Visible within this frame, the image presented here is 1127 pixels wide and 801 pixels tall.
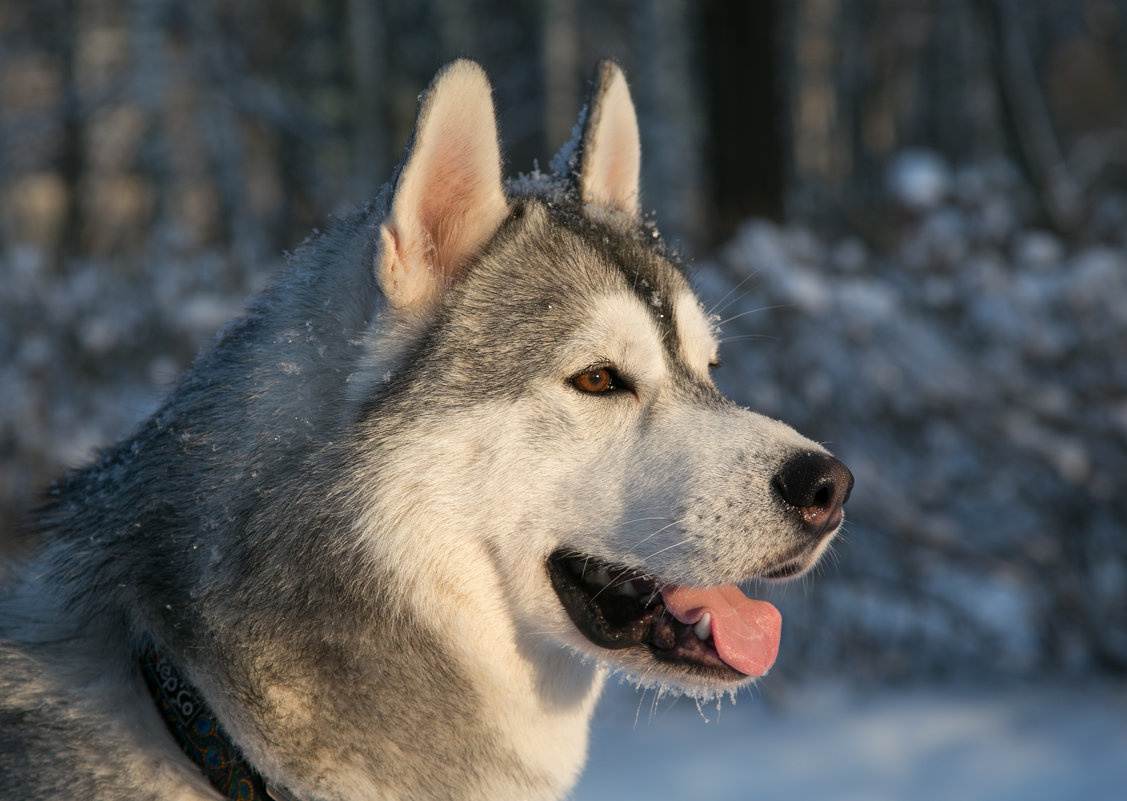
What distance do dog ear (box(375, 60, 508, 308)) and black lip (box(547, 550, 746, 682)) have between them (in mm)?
643

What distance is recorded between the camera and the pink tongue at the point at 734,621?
6.67 ft

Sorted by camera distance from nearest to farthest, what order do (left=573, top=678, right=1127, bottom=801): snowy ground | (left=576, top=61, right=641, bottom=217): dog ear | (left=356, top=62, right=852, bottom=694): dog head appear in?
(left=356, top=62, right=852, bottom=694): dog head → (left=576, top=61, right=641, bottom=217): dog ear → (left=573, top=678, right=1127, bottom=801): snowy ground

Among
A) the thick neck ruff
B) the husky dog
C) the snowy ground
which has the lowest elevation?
the thick neck ruff

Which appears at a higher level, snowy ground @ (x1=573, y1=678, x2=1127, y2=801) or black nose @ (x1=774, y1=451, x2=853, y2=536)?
snowy ground @ (x1=573, y1=678, x2=1127, y2=801)

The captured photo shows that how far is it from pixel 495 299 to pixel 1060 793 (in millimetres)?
3201

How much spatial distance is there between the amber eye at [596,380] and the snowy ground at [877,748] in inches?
105

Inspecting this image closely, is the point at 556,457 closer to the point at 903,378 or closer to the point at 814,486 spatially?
the point at 814,486

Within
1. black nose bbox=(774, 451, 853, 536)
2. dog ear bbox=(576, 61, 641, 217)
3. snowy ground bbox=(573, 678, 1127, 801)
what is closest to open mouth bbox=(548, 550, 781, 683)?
black nose bbox=(774, 451, 853, 536)

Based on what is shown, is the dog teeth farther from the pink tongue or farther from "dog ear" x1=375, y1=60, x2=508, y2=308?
"dog ear" x1=375, y1=60, x2=508, y2=308

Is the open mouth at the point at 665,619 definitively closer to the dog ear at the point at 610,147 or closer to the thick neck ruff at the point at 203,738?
the thick neck ruff at the point at 203,738

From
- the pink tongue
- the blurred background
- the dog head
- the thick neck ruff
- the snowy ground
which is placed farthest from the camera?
the blurred background

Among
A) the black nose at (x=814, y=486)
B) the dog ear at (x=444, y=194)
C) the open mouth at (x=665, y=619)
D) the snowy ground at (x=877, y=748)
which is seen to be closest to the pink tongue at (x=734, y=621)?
the open mouth at (x=665, y=619)

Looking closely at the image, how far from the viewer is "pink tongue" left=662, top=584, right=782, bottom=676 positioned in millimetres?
2033

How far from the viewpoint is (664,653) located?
6.72ft
